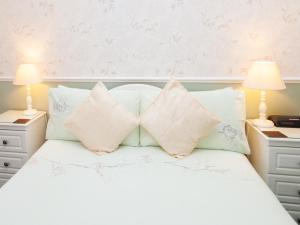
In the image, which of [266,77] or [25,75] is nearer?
[266,77]

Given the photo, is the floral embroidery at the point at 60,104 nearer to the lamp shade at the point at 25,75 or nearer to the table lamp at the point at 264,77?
the lamp shade at the point at 25,75

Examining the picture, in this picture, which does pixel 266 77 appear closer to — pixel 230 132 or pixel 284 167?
pixel 230 132

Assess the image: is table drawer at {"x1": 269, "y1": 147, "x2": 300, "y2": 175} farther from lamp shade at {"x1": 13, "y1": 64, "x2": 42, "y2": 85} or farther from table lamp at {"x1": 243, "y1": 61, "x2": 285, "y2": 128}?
lamp shade at {"x1": 13, "y1": 64, "x2": 42, "y2": 85}

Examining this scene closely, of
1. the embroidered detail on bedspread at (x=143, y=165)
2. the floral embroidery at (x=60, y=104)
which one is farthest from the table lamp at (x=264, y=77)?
the floral embroidery at (x=60, y=104)

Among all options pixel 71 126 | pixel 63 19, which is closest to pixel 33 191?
pixel 71 126

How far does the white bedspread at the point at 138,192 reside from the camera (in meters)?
1.16

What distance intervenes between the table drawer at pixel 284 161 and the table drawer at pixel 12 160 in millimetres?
1865

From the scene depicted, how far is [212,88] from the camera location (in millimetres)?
2254

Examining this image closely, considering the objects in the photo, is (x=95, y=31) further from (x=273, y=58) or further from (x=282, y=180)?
(x=282, y=180)

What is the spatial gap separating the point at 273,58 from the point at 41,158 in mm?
1896

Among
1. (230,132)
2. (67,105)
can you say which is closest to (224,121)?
(230,132)

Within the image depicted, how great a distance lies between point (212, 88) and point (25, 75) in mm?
1565

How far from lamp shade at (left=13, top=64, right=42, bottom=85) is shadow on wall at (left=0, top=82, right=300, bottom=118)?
0.21m

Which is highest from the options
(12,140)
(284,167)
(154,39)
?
(154,39)
